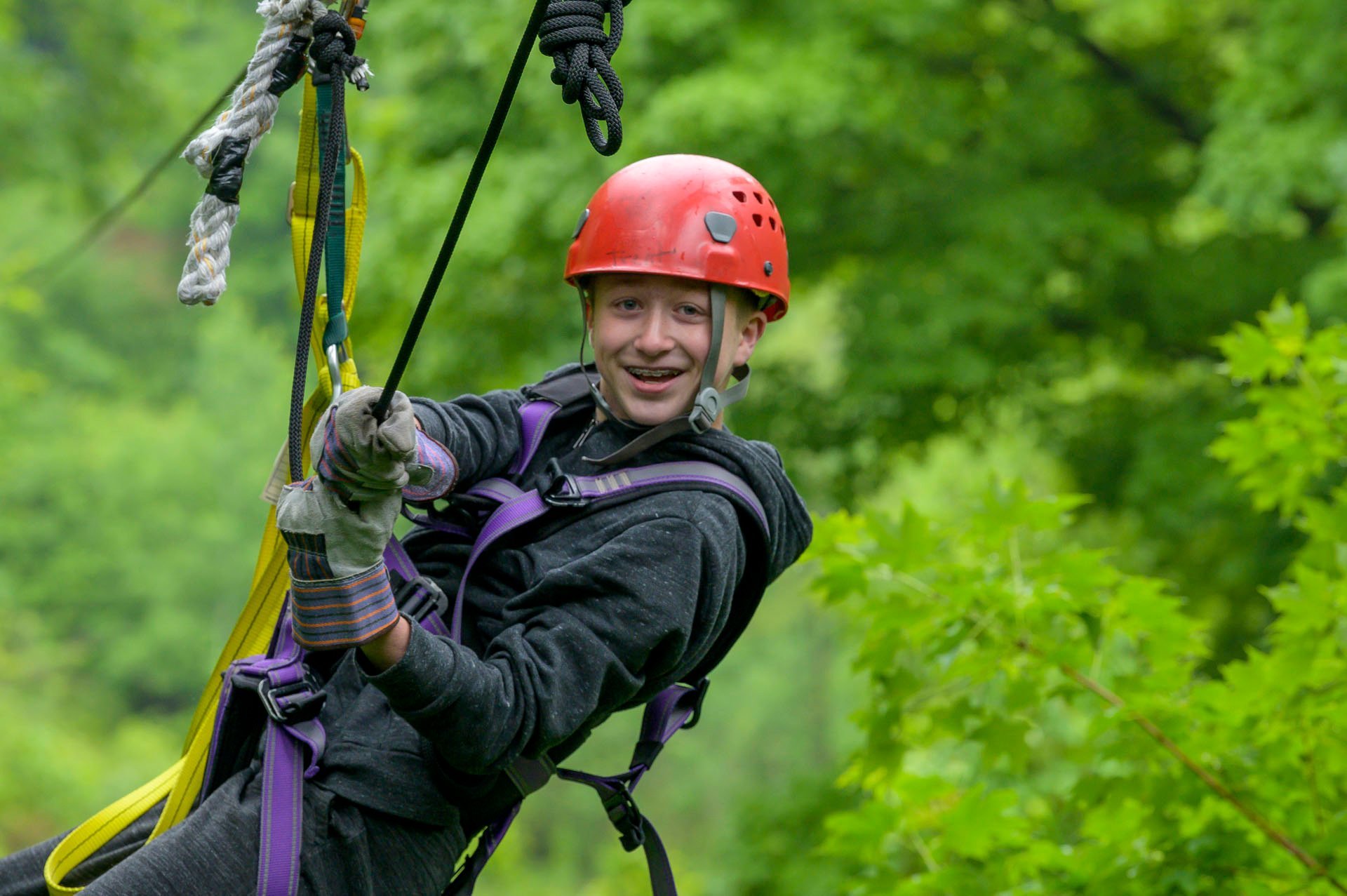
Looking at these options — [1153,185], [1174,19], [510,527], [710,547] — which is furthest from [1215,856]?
[1174,19]

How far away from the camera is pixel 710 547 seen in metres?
2.27

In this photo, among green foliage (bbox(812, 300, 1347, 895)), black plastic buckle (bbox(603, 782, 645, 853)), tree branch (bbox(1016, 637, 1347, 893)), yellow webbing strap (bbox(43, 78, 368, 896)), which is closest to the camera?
yellow webbing strap (bbox(43, 78, 368, 896))

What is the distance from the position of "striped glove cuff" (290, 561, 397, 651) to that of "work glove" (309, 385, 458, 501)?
125mm

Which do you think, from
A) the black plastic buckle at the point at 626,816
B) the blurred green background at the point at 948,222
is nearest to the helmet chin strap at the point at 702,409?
the black plastic buckle at the point at 626,816

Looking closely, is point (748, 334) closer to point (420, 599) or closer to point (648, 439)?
point (648, 439)

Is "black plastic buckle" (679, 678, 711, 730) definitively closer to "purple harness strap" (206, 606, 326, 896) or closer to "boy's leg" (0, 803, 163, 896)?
"purple harness strap" (206, 606, 326, 896)

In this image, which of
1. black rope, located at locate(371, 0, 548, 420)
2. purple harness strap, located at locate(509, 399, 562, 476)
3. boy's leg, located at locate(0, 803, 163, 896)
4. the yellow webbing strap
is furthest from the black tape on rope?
boy's leg, located at locate(0, 803, 163, 896)

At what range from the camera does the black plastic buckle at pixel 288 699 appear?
7.31 feet

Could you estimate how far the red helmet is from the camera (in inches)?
97.3

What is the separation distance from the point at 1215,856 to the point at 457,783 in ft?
5.85

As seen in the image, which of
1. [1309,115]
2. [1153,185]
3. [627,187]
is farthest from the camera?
[1153,185]

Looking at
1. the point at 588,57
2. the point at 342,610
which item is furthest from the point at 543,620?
the point at 588,57

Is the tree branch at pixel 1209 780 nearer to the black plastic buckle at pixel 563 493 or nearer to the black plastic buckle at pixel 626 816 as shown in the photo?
the black plastic buckle at pixel 626 816

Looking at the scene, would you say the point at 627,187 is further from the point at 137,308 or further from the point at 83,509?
the point at 137,308
